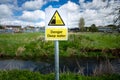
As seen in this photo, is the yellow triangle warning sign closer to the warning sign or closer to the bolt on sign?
the bolt on sign

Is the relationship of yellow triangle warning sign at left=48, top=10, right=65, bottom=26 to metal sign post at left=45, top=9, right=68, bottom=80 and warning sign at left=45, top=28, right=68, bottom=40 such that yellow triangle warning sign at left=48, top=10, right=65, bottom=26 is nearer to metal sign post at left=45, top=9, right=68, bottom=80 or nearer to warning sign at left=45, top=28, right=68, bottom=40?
metal sign post at left=45, top=9, right=68, bottom=80

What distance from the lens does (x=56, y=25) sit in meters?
5.07

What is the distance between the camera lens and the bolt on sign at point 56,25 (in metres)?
5.04

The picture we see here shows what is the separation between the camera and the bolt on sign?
16.5ft

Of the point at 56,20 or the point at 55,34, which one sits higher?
the point at 56,20

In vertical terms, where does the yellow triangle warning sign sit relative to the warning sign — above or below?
above

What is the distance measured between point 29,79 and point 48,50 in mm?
15912

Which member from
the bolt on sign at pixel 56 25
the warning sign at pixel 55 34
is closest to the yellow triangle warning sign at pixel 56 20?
the bolt on sign at pixel 56 25

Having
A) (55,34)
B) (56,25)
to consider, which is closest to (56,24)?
(56,25)

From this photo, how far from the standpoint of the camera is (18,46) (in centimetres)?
2653

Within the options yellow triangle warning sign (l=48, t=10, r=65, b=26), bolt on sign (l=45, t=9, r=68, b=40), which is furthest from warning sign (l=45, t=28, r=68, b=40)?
yellow triangle warning sign (l=48, t=10, r=65, b=26)

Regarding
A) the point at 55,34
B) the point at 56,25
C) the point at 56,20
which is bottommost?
the point at 55,34

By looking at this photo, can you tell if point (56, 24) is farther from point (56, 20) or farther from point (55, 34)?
point (55, 34)

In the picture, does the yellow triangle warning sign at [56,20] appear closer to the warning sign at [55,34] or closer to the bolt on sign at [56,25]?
the bolt on sign at [56,25]
